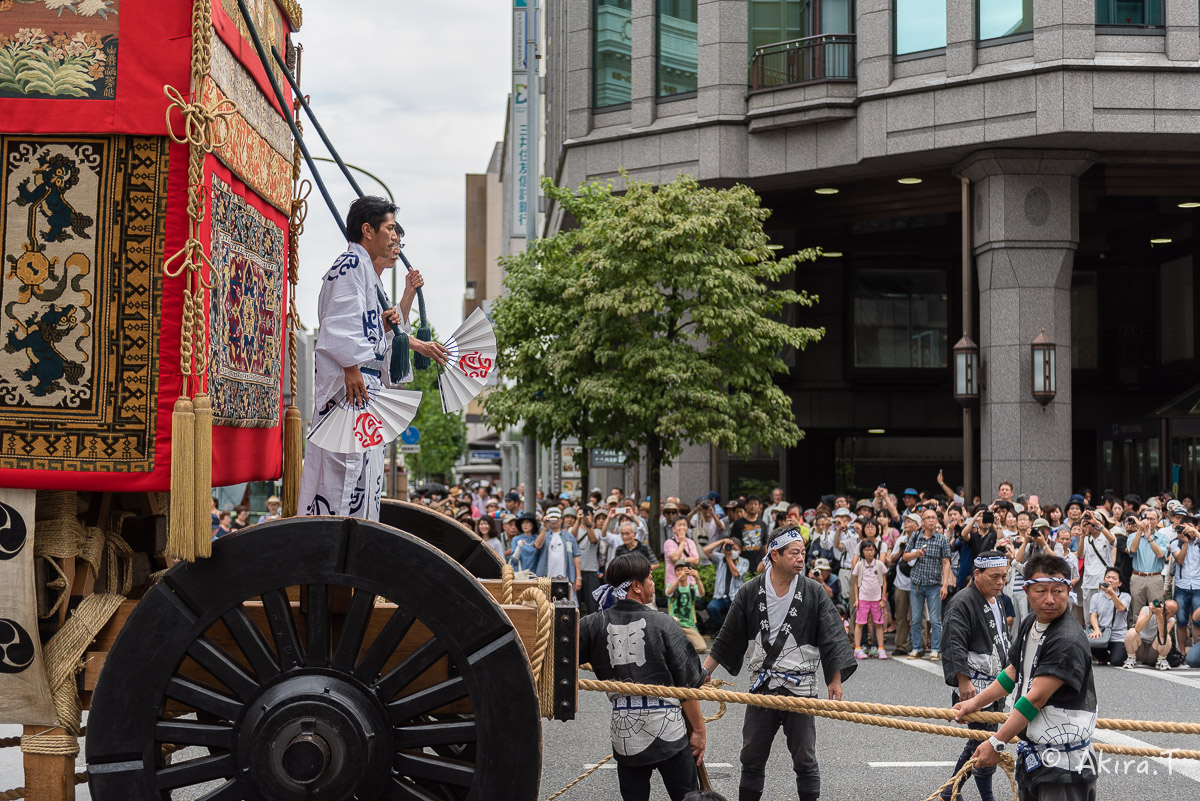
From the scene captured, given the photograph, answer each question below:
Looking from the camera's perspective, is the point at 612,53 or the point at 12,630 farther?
the point at 612,53

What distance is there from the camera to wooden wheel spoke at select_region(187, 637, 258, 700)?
362 cm

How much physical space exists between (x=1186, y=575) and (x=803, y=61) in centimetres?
1441

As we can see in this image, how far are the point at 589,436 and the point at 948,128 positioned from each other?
31.3ft

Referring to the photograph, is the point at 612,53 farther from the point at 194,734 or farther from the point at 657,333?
the point at 194,734

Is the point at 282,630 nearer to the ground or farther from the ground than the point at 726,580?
farther from the ground

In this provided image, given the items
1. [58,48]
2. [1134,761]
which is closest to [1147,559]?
[1134,761]

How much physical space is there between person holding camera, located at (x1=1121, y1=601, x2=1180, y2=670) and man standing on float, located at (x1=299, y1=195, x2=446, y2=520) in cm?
1261

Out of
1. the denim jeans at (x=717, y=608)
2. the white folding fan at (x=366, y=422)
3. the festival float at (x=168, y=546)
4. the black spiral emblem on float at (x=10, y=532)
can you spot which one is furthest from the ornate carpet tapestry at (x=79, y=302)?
the denim jeans at (x=717, y=608)

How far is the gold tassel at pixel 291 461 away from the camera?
Result: 4848mm

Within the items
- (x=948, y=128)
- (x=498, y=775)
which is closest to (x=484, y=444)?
(x=948, y=128)

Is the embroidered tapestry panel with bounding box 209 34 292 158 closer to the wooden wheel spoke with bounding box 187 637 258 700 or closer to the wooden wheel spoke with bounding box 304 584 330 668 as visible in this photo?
the wooden wheel spoke with bounding box 304 584 330 668

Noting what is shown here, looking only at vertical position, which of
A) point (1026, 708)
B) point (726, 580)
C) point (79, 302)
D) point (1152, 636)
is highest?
point (79, 302)

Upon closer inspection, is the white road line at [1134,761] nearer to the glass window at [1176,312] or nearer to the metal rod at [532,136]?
the metal rod at [532,136]

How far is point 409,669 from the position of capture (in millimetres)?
3643
